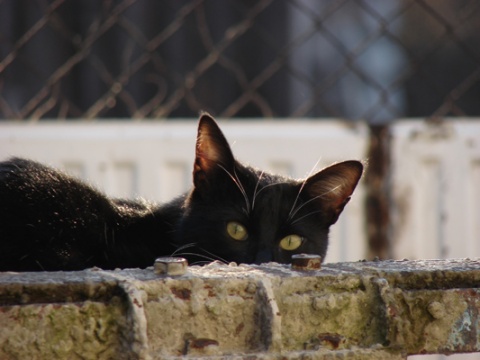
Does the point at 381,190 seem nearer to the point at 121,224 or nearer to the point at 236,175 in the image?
the point at 236,175

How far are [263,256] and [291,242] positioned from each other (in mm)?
83

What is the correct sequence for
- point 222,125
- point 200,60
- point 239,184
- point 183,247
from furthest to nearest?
point 200,60, point 222,125, point 239,184, point 183,247

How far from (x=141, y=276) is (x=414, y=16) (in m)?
3.05

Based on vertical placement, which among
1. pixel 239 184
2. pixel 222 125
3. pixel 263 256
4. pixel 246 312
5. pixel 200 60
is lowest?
pixel 246 312

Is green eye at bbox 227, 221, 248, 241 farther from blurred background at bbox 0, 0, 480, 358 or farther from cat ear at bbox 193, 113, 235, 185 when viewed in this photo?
blurred background at bbox 0, 0, 480, 358

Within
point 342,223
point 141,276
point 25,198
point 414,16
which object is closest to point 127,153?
point 342,223

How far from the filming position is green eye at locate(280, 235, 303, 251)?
1.34 meters

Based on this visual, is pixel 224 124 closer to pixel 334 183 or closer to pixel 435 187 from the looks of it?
pixel 435 187

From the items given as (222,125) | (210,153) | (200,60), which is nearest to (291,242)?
(210,153)

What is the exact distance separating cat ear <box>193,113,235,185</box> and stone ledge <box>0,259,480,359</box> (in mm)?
549

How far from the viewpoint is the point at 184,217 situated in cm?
136

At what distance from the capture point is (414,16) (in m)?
3.55

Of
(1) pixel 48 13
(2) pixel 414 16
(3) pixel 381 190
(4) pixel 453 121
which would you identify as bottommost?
(3) pixel 381 190

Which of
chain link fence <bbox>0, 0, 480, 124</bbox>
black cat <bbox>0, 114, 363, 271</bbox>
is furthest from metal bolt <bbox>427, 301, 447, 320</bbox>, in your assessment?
chain link fence <bbox>0, 0, 480, 124</bbox>
